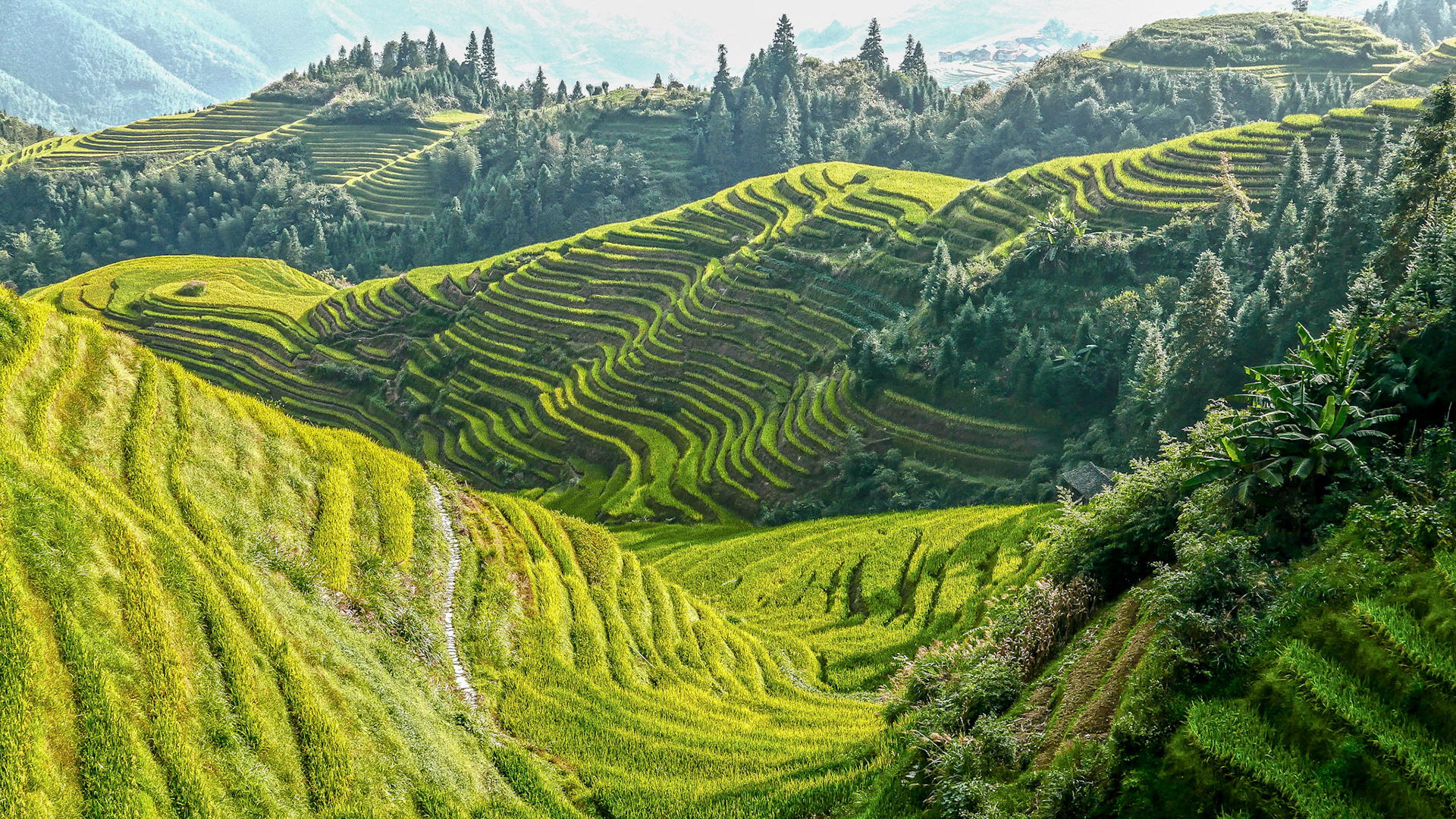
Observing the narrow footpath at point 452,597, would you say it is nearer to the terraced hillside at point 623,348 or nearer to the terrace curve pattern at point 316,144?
the terraced hillside at point 623,348

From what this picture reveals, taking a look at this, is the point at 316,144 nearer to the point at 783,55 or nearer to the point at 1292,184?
the point at 783,55

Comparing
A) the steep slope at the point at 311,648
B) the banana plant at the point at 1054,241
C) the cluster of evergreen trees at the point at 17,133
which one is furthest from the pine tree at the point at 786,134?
the cluster of evergreen trees at the point at 17,133

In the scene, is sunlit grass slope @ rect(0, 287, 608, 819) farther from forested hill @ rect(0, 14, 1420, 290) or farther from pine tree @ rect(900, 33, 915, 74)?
pine tree @ rect(900, 33, 915, 74)

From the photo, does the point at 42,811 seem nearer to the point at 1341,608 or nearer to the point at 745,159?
the point at 1341,608

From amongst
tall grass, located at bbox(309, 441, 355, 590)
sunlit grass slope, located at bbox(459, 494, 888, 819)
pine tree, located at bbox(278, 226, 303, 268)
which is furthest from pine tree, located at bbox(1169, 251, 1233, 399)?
pine tree, located at bbox(278, 226, 303, 268)

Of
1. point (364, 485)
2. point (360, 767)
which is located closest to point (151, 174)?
point (364, 485)

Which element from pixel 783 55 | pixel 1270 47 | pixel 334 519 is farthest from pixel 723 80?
pixel 334 519
